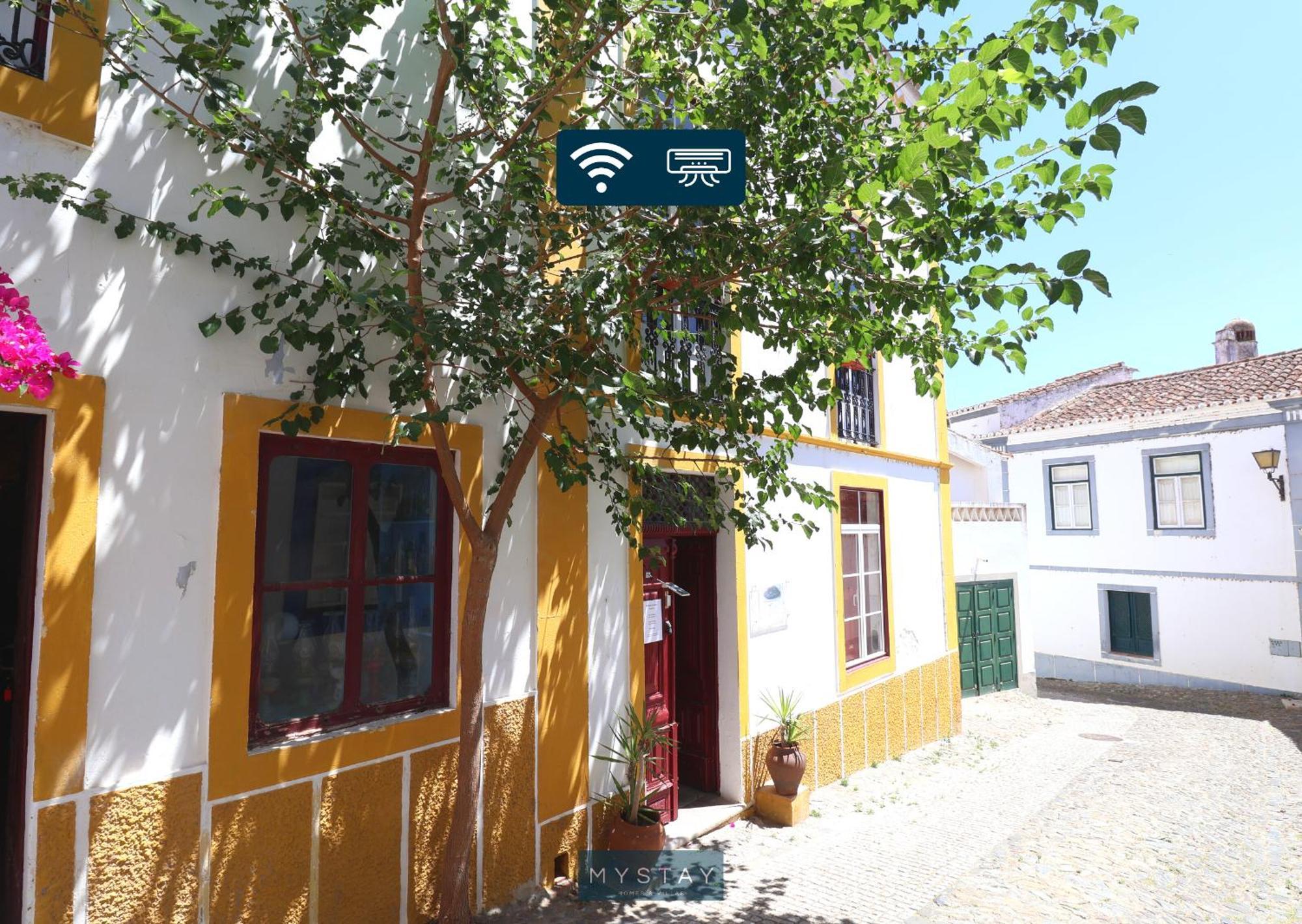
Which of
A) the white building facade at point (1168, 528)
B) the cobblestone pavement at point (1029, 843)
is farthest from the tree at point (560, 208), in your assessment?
the white building facade at point (1168, 528)

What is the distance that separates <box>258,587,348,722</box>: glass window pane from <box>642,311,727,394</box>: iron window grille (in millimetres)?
2192

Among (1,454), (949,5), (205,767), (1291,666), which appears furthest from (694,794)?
(1291,666)

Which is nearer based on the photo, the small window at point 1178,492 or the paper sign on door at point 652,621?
the paper sign on door at point 652,621

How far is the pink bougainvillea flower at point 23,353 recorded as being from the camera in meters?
2.11

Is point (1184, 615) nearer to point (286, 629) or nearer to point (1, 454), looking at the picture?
point (286, 629)

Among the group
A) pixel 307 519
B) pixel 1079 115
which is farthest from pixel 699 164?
pixel 307 519

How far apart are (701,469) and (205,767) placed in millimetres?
4005

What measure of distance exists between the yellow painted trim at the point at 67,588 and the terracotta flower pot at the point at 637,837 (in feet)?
9.91

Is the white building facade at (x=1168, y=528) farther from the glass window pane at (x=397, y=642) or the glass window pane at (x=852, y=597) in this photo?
the glass window pane at (x=397, y=642)

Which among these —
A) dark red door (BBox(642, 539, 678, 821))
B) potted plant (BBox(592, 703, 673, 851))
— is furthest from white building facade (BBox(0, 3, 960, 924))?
dark red door (BBox(642, 539, 678, 821))

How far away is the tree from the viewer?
3.18 meters

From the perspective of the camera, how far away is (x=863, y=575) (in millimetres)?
8516

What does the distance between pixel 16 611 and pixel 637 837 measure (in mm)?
3501

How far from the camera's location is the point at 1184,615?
583 inches
